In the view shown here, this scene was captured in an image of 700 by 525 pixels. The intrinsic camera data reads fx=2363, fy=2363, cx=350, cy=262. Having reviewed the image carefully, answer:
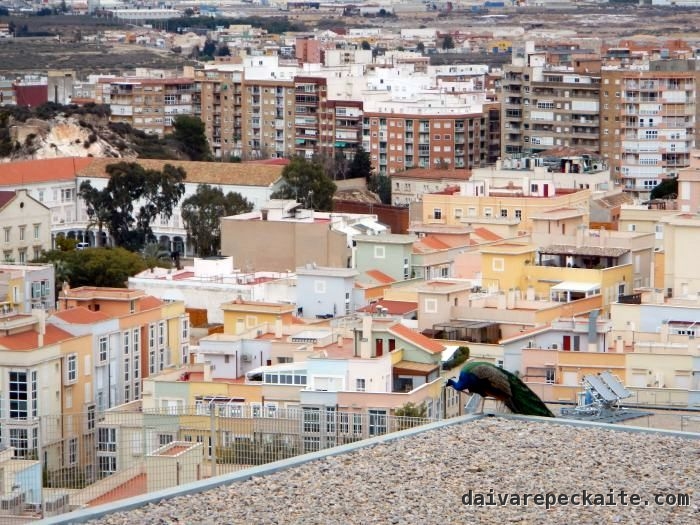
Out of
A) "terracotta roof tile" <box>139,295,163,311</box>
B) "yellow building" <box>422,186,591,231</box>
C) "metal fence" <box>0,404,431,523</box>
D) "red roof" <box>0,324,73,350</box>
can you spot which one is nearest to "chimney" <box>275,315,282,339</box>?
"red roof" <box>0,324,73,350</box>

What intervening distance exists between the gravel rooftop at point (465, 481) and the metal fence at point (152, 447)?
2.52 metres

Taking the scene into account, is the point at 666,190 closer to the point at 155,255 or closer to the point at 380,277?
the point at 155,255

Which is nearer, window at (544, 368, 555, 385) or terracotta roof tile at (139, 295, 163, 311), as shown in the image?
window at (544, 368, 555, 385)

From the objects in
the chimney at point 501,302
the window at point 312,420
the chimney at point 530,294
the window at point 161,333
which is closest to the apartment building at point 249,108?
the chimney at point 530,294

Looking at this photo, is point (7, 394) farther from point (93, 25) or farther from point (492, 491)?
point (93, 25)

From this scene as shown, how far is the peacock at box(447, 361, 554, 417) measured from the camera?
1528cm

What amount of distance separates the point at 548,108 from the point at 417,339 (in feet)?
133

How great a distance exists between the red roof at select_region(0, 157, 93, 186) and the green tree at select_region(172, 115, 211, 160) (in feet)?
45.3

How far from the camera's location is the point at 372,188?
59594 millimetres

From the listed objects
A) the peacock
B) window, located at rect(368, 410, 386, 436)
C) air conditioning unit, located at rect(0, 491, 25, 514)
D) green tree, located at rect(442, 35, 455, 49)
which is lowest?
window, located at rect(368, 410, 386, 436)

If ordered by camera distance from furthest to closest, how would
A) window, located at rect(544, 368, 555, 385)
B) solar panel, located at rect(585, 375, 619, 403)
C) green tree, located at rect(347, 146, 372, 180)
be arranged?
green tree, located at rect(347, 146, 372, 180), window, located at rect(544, 368, 555, 385), solar panel, located at rect(585, 375, 619, 403)

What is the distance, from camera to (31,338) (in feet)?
86.9

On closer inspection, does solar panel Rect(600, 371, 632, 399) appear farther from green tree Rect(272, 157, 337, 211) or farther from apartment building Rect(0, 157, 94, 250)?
apartment building Rect(0, 157, 94, 250)

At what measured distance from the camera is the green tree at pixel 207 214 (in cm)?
4428
